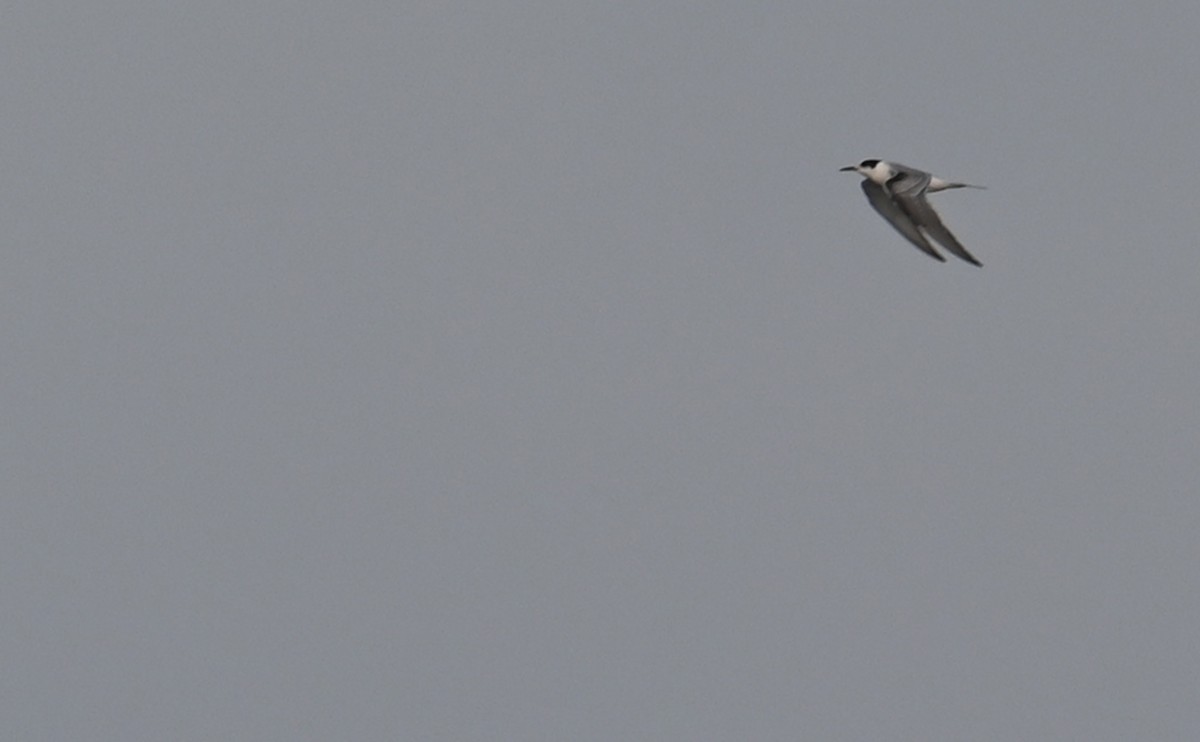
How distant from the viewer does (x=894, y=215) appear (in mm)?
71625

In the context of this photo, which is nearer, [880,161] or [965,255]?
[965,255]

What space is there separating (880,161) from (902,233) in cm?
305

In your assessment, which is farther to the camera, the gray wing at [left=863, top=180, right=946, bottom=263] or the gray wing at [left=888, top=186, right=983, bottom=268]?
the gray wing at [left=863, top=180, right=946, bottom=263]

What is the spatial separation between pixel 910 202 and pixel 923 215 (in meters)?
0.61

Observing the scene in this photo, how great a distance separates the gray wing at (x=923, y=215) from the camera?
225 ft

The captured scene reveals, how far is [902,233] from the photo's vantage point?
234 ft

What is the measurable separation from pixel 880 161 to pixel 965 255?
6.52 m

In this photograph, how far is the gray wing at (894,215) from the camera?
70.2 metres

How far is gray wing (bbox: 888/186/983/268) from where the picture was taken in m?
68.4

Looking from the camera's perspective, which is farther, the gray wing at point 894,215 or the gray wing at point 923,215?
the gray wing at point 894,215

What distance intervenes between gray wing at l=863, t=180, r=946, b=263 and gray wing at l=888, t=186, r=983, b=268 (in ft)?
1.04

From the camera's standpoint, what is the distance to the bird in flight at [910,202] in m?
68.9

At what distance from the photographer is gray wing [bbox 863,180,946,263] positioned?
70250mm

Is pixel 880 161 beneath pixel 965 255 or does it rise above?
above
